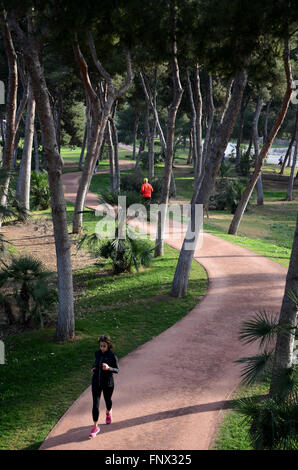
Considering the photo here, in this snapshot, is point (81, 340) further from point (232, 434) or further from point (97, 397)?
point (232, 434)

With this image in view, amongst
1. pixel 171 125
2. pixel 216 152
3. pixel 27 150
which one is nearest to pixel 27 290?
pixel 216 152

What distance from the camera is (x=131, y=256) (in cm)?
1384

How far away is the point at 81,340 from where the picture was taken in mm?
9273

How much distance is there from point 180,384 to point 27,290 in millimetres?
4125

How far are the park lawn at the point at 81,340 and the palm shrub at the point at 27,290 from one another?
0.48 metres

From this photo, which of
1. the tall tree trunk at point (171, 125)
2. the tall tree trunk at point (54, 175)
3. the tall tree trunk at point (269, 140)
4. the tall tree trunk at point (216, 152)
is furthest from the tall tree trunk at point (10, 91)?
the tall tree trunk at point (269, 140)

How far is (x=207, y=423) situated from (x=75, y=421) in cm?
182

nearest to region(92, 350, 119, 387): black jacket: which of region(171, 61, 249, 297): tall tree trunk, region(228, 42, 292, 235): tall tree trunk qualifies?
region(171, 61, 249, 297): tall tree trunk

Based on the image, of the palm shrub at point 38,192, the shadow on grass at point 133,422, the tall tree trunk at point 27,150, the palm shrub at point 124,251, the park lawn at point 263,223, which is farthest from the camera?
the palm shrub at point 38,192

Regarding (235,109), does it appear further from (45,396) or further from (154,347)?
(45,396)

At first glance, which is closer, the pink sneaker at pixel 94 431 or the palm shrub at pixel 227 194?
the pink sneaker at pixel 94 431

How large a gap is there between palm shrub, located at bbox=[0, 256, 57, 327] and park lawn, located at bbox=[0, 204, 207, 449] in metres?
0.48

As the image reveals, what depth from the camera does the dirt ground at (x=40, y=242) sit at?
50.0 ft

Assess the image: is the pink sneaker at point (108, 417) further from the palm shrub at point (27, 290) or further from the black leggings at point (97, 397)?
the palm shrub at point (27, 290)
